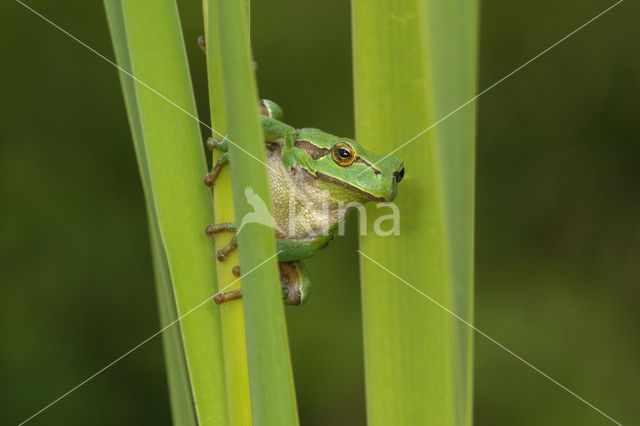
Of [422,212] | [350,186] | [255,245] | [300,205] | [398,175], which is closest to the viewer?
[255,245]

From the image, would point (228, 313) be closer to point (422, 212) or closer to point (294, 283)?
point (422, 212)

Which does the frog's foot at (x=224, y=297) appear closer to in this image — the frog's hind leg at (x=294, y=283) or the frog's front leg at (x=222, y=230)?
the frog's front leg at (x=222, y=230)

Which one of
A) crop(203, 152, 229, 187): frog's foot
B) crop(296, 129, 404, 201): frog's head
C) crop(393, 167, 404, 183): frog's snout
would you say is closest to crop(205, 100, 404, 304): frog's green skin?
crop(296, 129, 404, 201): frog's head

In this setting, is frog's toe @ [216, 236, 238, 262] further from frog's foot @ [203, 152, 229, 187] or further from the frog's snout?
the frog's snout

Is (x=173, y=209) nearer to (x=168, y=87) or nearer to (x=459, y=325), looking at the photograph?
(x=168, y=87)

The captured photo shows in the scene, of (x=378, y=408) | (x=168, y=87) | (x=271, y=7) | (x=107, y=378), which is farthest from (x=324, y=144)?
(x=107, y=378)

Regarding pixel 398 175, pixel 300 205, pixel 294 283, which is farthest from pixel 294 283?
pixel 398 175
